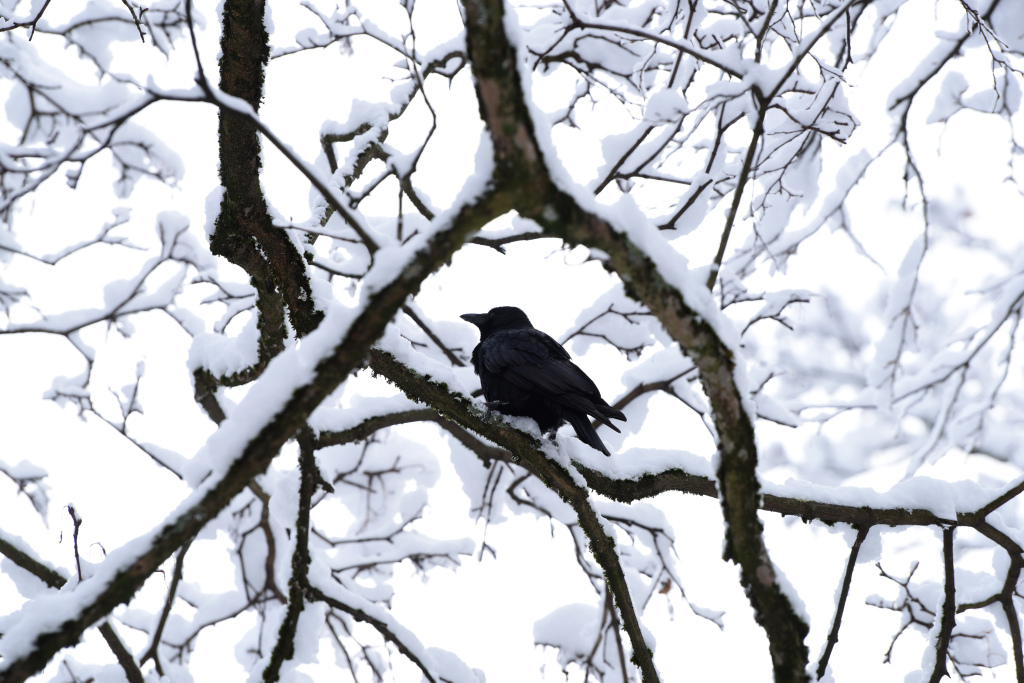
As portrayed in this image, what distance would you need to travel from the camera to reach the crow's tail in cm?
313

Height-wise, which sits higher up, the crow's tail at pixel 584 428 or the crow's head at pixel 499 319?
the crow's head at pixel 499 319

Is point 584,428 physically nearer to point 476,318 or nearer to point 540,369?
point 540,369

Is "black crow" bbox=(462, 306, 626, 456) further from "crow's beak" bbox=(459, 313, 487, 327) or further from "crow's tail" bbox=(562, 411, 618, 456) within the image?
"crow's beak" bbox=(459, 313, 487, 327)

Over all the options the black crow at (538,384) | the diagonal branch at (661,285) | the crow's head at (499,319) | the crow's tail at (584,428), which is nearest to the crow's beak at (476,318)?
the crow's head at (499,319)

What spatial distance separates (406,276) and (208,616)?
452cm

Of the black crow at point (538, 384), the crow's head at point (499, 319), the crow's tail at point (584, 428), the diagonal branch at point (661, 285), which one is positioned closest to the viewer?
the diagonal branch at point (661, 285)

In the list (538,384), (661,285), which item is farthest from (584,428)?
(661,285)

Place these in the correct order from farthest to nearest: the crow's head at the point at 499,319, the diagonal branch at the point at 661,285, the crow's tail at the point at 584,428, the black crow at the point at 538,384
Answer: the crow's head at the point at 499,319
the black crow at the point at 538,384
the crow's tail at the point at 584,428
the diagonal branch at the point at 661,285

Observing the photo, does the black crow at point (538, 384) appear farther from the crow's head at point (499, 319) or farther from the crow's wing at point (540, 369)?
the crow's head at point (499, 319)

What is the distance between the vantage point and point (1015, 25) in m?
3.99

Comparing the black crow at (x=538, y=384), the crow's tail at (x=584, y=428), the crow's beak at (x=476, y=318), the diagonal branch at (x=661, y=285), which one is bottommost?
the diagonal branch at (x=661, y=285)

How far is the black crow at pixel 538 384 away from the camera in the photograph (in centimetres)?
327

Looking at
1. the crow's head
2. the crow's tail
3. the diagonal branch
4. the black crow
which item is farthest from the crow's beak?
the diagonal branch

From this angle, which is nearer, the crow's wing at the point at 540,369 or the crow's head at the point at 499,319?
the crow's wing at the point at 540,369
